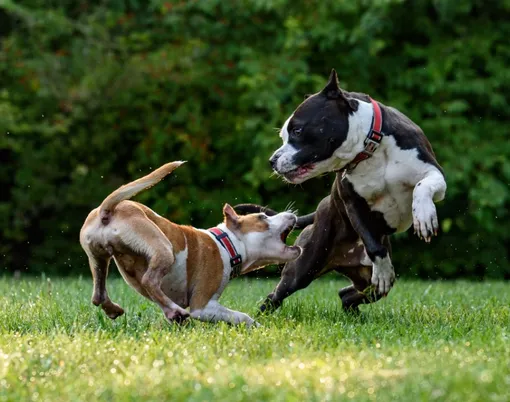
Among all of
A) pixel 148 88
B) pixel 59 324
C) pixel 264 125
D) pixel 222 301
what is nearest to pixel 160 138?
pixel 148 88

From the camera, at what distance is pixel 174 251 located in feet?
19.1

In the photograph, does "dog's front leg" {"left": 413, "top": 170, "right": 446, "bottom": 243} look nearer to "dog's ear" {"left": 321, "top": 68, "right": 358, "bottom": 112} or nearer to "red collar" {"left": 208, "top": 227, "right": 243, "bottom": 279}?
"dog's ear" {"left": 321, "top": 68, "right": 358, "bottom": 112}

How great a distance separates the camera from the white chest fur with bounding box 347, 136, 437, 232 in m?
6.12

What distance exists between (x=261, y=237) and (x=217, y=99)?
8.86 m

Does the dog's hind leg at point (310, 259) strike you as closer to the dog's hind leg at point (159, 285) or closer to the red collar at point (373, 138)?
the red collar at point (373, 138)

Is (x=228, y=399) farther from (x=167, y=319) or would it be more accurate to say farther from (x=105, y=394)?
(x=167, y=319)

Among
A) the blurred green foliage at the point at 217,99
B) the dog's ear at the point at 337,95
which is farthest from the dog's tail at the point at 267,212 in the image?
the blurred green foliage at the point at 217,99

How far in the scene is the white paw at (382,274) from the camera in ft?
20.3

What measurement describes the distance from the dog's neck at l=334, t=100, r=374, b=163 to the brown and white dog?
74 cm

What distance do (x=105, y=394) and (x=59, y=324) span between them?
212 centimetres

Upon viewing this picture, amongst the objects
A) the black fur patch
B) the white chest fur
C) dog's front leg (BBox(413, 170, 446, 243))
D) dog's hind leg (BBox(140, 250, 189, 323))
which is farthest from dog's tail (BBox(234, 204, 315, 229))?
dog's hind leg (BBox(140, 250, 189, 323))

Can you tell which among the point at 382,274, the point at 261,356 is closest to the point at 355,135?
the point at 382,274

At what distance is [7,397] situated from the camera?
12.0 feet

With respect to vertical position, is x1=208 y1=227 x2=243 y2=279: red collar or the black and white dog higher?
the black and white dog
